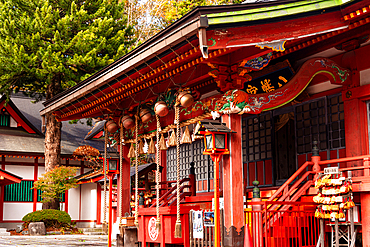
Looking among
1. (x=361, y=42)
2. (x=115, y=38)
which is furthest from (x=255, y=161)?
(x=115, y=38)

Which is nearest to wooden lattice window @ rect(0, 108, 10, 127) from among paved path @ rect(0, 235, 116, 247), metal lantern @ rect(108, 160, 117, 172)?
paved path @ rect(0, 235, 116, 247)

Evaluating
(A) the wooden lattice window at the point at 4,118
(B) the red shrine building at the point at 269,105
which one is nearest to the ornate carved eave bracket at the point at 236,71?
(B) the red shrine building at the point at 269,105

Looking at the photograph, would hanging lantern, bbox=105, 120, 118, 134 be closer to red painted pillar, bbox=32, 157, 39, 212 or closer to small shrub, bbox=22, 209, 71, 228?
small shrub, bbox=22, 209, 71, 228

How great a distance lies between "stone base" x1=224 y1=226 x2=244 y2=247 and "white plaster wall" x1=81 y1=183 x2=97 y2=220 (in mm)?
21817

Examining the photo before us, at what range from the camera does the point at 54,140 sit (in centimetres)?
2523

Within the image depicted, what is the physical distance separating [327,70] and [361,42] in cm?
84

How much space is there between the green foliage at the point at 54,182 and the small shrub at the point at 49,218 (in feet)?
2.91

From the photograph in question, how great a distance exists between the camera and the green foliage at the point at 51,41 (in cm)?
2338

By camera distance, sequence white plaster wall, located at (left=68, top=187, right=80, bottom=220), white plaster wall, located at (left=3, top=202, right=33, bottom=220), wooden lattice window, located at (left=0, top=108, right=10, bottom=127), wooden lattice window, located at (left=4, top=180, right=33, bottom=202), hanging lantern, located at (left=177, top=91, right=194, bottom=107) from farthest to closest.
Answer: wooden lattice window, located at (left=0, top=108, right=10, bottom=127) → white plaster wall, located at (left=68, top=187, right=80, bottom=220) → wooden lattice window, located at (left=4, top=180, right=33, bottom=202) → white plaster wall, located at (left=3, top=202, right=33, bottom=220) → hanging lantern, located at (left=177, top=91, right=194, bottom=107)

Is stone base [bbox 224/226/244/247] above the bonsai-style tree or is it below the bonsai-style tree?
below

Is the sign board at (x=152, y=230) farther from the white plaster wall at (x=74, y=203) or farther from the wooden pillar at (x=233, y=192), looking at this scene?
the white plaster wall at (x=74, y=203)

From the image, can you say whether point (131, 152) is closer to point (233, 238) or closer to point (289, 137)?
point (289, 137)

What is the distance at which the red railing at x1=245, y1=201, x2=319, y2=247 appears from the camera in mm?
8008

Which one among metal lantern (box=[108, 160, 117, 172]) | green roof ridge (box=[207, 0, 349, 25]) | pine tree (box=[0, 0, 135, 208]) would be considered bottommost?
metal lantern (box=[108, 160, 117, 172])
